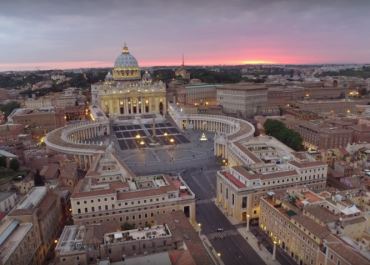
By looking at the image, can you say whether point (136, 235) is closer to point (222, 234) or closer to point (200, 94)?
point (222, 234)

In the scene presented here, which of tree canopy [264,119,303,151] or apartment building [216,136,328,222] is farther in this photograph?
tree canopy [264,119,303,151]

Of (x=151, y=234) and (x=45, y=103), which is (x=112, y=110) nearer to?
(x=45, y=103)

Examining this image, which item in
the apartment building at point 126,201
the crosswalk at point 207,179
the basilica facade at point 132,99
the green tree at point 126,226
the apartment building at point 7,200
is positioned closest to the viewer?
the green tree at point 126,226

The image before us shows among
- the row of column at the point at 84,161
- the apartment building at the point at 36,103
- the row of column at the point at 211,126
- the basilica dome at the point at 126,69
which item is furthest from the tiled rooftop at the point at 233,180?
the basilica dome at the point at 126,69

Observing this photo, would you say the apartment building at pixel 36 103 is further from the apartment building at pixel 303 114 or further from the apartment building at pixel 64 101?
the apartment building at pixel 303 114

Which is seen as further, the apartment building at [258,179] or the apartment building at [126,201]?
the apartment building at [258,179]

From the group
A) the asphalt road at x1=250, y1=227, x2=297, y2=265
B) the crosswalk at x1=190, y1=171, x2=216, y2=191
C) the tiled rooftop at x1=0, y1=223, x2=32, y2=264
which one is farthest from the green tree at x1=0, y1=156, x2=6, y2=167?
the asphalt road at x1=250, y1=227, x2=297, y2=265

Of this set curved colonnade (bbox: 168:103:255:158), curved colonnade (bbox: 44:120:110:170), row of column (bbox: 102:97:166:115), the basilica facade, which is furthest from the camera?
row of column (bbox: 102:97:166:115)

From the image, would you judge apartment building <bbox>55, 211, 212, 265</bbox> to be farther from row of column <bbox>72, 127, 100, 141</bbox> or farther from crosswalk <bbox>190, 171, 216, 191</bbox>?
row of column <bbox>72, 127, 100, 141</bbox>
